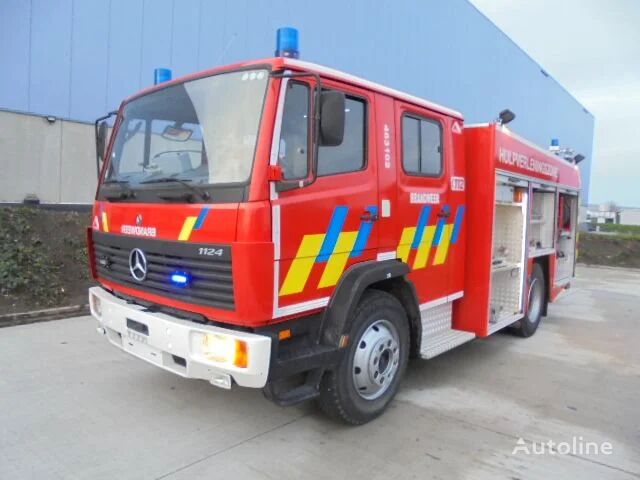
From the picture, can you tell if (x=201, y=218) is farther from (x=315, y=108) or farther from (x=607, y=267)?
(x=607, y=267)

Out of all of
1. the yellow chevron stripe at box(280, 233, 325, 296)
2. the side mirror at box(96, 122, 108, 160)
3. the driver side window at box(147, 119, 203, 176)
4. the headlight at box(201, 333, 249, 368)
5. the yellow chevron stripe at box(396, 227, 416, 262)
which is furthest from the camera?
the side mirror at box(96, 122, 108, 160)

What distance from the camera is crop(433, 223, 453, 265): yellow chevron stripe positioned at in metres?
4.34

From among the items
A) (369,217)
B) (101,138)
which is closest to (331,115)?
(369,217)

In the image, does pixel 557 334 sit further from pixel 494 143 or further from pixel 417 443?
pixel 417 443

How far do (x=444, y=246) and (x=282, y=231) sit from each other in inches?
80.1

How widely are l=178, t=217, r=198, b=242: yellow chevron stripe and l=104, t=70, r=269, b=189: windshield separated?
0.75 ft

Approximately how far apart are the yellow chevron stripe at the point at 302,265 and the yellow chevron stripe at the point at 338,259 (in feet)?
0.50

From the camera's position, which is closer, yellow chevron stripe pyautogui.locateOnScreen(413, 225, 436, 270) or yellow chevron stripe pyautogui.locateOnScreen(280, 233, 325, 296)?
yellow chevron stripe pyautogui.locateOnScreen(280, 233, 325, 296)

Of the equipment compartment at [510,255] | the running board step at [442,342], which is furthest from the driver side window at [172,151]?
the equipment compartment at [510,255]

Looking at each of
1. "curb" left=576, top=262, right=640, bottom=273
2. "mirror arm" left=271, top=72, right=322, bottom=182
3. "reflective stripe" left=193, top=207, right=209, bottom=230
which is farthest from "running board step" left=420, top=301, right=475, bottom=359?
"curb" left=576, top=262, right=640, bottom=273

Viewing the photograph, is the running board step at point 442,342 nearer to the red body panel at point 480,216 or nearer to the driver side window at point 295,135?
the red body panel at point 480,216

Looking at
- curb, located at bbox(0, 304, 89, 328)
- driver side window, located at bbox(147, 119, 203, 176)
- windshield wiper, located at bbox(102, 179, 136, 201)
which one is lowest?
curb, located at bbox(0, 304, 89, 328)

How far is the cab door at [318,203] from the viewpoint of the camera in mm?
2928

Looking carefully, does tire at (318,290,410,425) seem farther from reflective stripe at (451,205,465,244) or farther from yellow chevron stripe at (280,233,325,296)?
reflective stripe at (451,205,465,244)
